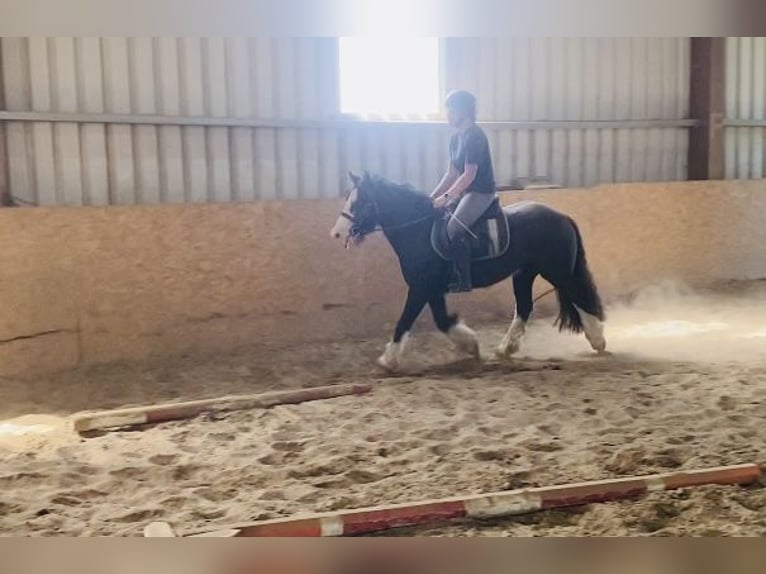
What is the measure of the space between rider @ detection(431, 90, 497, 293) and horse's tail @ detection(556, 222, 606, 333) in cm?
22

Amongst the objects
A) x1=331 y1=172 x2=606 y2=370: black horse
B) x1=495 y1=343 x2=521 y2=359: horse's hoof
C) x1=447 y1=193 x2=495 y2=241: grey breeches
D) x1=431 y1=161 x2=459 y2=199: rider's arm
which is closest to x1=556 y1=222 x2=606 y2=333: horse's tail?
x1=331 y1=172 x2=606 y2=370: black horse

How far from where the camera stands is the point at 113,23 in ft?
4.93

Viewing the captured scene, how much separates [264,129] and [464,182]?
549 millimetres

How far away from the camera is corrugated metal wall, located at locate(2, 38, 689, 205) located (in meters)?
1.83

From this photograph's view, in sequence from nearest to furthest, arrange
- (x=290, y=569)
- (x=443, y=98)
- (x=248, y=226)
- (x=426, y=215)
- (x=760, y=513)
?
(x=290, y=569) → (x=760, y=513) → (x=443, y=98) → (x=426, y=215) → (x=248, y=226)

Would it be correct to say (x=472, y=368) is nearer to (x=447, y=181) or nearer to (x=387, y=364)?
(x=387, y=364)

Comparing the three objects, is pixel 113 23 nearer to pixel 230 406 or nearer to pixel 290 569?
pixel 230 406

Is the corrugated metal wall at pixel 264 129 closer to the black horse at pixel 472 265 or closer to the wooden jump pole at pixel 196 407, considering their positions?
the black horse at pixel 472 265

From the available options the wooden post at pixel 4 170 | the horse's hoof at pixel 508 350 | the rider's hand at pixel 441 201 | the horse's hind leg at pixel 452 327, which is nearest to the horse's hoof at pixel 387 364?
the horse's hind leg at pixel 452 327

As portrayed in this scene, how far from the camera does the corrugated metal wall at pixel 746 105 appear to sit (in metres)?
1.73

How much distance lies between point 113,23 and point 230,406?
2.67 feet

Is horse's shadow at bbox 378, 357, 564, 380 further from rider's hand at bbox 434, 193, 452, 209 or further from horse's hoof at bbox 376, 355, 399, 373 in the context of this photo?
rider's hand at bbox 434, 193, 452, 209

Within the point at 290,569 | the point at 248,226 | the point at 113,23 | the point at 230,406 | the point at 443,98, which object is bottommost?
the point at 290,569

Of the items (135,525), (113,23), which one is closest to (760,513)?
(135,525)
